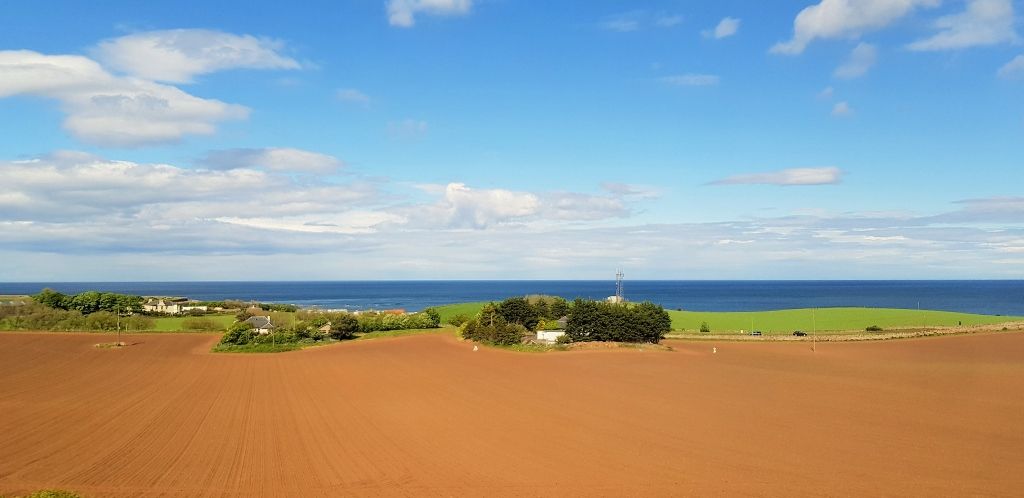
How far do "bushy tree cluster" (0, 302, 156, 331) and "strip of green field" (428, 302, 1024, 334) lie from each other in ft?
142

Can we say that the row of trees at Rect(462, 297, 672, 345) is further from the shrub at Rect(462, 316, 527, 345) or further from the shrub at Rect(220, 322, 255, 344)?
the shrub at Rect(220, 322, 255, 344)

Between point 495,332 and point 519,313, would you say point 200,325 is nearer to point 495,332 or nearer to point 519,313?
point 519,313

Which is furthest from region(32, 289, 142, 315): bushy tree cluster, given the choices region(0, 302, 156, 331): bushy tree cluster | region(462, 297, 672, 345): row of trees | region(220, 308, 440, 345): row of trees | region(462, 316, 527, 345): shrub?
region(462, 297, 672, 345): row of trees

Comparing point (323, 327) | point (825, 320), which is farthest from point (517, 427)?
point (825, 320)

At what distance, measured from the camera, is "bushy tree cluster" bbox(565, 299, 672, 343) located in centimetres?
5538

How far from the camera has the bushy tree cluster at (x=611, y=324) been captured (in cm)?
5538

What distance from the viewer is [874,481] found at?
1881 centimetres

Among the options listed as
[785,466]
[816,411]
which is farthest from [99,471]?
[816,411]

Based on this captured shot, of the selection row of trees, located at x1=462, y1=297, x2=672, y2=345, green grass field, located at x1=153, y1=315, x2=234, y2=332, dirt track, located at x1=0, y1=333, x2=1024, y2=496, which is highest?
row of trees, located at x1=462, y1=297, x2=672, y2=345

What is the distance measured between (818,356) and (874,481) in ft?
122

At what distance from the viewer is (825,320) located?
97188 millimetres

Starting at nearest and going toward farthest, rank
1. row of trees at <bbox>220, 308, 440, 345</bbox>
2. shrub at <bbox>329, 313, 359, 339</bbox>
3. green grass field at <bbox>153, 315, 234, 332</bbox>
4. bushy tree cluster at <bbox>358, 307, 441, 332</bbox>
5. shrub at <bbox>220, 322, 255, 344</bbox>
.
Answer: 1. shrub at <bbox>220, 322, 255, 344</bbox>
2. row of trees at <bbox>220, 308, 440, 345</bbox>
3. shrub at <bbox>329, 313, 359, 339</bbox>
4. bushy tree cluster at <bbox>358, 307, 441, 332</bbox>
5. green grass field at <bbox>153, 315, 234, 332</bbox>

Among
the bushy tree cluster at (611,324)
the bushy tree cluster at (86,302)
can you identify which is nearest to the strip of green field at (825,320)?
the bushy tree cluster at (611,324)

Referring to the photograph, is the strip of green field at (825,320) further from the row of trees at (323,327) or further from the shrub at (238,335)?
the shrub at (238,335)
